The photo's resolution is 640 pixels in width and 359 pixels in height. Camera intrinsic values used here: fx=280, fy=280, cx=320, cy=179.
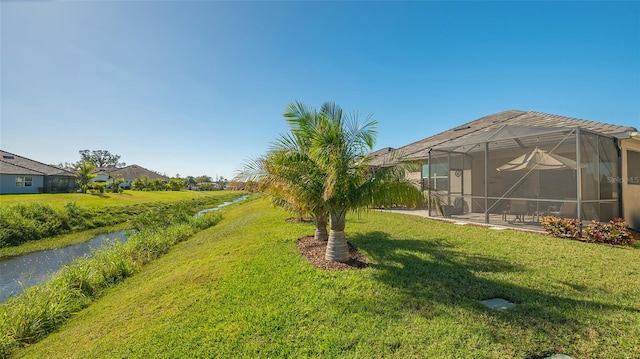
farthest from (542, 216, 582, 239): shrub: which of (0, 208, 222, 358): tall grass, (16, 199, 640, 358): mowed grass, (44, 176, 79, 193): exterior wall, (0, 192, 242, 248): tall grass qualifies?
(44, 176, 79, 193): exterior wall

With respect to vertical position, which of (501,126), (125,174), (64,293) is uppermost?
(125,174)

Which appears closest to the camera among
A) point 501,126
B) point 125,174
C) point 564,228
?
point 564,228

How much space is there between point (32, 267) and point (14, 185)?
28271 mm

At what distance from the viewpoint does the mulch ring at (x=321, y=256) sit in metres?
6.03

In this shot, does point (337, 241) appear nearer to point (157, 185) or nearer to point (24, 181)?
point (24, 181)

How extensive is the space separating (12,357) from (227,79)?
40.4 ft

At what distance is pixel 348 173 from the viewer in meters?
6.29

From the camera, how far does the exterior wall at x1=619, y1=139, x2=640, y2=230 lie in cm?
936

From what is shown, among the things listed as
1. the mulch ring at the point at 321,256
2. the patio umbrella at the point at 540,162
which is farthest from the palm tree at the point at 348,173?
the patio umbrella at the point at 540,162

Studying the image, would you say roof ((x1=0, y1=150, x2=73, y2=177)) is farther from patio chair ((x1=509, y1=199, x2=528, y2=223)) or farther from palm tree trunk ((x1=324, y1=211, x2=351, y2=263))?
patio chair ((x1=509, y1=199, x2=528, y2=223))

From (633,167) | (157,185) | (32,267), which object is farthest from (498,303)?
(157,185)

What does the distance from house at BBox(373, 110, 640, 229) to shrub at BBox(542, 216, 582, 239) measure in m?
0.32

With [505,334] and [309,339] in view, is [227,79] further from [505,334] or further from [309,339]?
[505,334]

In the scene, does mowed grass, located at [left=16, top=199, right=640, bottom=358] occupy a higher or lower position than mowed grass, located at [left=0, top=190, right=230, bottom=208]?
lower
